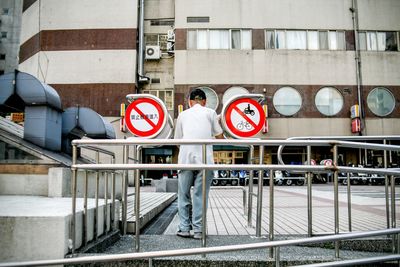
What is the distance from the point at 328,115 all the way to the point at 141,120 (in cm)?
2277

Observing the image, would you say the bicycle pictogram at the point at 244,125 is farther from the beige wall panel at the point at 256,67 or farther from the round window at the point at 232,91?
the beige wall panel at the point at 256,67

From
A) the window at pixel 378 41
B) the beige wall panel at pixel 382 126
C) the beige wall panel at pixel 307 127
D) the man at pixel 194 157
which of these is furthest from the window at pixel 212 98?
the man at pixel 194 157

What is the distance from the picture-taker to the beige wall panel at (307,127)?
24.2 meters

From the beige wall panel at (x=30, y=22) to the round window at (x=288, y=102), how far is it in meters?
19.9

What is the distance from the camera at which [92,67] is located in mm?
24344

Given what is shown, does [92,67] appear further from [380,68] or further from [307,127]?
[380,68]

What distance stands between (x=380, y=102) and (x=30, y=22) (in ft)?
94.6

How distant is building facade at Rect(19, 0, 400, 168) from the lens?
2433cm

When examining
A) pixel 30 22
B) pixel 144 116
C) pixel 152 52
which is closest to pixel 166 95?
pixel 152 52

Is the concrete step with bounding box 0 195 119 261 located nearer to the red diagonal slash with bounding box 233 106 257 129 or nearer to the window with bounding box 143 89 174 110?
the red diagonal slash with bounding box 233 106 257 129

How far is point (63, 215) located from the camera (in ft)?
9.64

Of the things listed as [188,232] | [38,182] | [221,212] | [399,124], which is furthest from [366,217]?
[399,124]

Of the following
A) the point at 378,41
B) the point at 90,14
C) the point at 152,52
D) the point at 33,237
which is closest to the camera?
the point at 33,237

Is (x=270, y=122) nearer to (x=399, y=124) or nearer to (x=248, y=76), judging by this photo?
(x=248, y=76)
